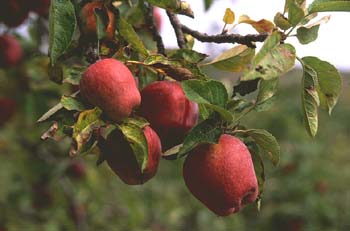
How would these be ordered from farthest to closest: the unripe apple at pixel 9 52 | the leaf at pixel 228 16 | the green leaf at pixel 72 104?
the unripe apple at pixel 9 52
the leaf at pixel 228 16
the green leaf at pixel 72 104

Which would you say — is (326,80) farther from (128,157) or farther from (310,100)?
(128,157)

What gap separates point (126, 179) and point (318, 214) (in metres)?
3.06

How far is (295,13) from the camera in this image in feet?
3.17

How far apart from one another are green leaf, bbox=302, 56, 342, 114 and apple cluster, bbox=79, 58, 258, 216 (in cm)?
16

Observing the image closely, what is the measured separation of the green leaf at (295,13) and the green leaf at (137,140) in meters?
0.28

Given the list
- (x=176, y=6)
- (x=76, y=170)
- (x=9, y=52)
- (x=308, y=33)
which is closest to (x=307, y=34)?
(x=308, y=33)

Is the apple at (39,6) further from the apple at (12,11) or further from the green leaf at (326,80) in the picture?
the green leaf at (326,80)

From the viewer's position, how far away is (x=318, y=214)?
3.86 m

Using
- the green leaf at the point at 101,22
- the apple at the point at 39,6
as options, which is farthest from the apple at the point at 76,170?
the green leaf at the point at 101,22

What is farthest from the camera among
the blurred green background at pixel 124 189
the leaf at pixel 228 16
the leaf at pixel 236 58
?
the blurred green background at pixel 124 189

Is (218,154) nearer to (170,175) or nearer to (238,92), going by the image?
(238,92)

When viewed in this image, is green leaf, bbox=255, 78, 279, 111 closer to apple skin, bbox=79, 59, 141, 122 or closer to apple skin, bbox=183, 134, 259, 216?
apple skin, bbox=183, 134, 259, 216

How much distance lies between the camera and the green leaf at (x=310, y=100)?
3.17ft

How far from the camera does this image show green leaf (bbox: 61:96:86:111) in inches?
37.0
